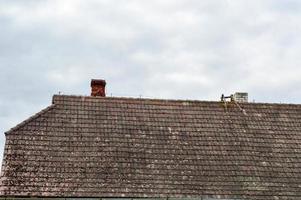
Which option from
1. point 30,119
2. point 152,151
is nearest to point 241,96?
point 152,151

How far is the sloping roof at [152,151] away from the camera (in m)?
19.5

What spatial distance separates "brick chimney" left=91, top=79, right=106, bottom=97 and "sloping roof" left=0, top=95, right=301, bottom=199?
0.84 metres

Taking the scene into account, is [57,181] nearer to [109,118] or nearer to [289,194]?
[109,118]

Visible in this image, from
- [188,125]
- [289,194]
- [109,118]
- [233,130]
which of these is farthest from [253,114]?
[109,118]

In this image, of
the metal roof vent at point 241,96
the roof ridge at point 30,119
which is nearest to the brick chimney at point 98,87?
the roof ridge at point 30,119

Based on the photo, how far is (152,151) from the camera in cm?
2127

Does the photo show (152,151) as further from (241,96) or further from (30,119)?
(241,96)

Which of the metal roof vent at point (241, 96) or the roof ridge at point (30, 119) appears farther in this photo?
the metal roof vent at point (241, 96)

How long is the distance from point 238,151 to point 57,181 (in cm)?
737

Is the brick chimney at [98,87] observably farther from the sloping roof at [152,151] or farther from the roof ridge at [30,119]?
the roof ridge at [30,119]

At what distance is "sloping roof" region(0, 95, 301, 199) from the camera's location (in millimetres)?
19531

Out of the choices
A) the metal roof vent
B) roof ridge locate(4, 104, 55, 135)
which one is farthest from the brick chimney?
the metal roof vent

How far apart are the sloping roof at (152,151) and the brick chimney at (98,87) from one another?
84 centimetres

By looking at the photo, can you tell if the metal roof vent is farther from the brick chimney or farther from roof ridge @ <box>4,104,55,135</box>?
roof ridge @ <box>4,104,55,135</box>
